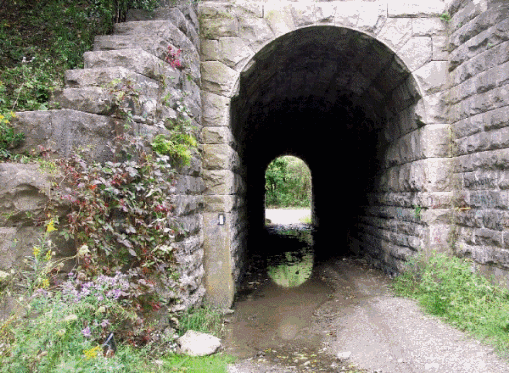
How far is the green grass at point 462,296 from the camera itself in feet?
12.6

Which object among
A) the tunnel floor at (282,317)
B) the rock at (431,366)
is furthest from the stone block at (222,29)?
the rock at (431,366)

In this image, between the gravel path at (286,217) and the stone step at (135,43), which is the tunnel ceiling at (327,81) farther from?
the gravel path at (286,217)

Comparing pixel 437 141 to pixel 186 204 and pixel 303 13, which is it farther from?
pixel 186 204

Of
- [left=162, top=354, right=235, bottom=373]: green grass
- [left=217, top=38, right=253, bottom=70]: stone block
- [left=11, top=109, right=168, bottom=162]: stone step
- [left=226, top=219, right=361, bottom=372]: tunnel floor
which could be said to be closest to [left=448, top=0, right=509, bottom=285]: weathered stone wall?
[left=226, top=219, right=361, bottom=372]: tunnel floor

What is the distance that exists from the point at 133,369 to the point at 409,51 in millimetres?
5137

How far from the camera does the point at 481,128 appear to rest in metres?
4.82

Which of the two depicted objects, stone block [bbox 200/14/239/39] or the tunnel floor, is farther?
stone block [bbox 200/14/239/39]

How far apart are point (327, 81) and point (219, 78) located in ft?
9.86

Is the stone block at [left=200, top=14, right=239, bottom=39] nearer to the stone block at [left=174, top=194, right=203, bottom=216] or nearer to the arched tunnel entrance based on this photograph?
the arched tunnel entrance

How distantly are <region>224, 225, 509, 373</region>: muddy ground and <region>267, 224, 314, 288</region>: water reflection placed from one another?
0.26 m

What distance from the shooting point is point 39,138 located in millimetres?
3252

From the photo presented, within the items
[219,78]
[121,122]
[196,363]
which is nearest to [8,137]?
[121,122]

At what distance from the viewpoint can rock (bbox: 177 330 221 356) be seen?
397 centimetres

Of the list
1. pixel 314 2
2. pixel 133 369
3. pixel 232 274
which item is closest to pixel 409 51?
pixel 314 2
